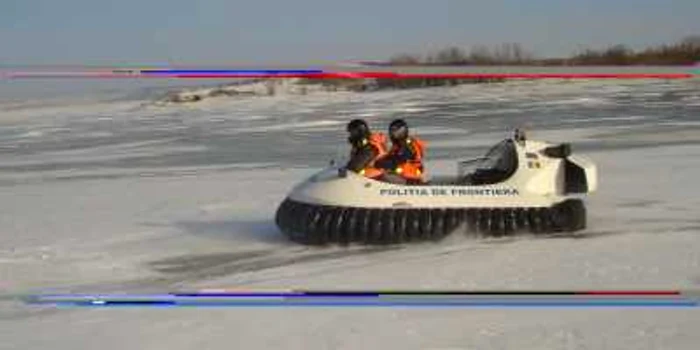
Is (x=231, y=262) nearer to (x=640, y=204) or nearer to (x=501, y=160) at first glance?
(x=501, y=160)

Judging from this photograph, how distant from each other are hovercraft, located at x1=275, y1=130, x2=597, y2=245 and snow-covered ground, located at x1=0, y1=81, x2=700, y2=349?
0.14 metres

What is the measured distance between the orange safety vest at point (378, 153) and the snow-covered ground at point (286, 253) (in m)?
0.62

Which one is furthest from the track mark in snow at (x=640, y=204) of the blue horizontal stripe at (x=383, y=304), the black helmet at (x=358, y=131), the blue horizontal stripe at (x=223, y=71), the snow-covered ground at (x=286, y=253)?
the blue horizontal stripe at (x=223, y=71)

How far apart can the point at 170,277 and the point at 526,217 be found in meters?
2.40

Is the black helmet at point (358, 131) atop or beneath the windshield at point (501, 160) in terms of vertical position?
atop

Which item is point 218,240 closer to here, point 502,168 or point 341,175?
point 341,175

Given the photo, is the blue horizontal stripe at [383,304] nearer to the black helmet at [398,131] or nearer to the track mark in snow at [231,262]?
the track mark in snow at [231,262]

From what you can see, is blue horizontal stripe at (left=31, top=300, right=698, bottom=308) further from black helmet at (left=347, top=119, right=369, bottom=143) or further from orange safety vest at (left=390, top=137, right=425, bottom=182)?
orange safety vest at (left=390, top=137, right=425, bottom=182)

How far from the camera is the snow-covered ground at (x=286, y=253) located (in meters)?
4.38

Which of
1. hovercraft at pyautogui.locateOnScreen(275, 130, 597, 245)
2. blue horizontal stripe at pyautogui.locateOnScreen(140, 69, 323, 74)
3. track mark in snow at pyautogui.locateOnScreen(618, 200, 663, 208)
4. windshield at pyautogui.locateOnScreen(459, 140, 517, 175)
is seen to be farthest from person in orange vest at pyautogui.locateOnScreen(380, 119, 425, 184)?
blue horizontal stripe at pyautogui.locateOnScreen(140, 69, 323, 74)

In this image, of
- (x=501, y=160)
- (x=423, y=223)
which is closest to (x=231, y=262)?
(x=423, y=223)

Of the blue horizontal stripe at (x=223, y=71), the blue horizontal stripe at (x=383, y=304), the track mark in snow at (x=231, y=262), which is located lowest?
the track mark in snow at (x=231, y=262)

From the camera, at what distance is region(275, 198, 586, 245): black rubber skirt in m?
6.74

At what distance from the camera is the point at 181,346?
14.0 feet
